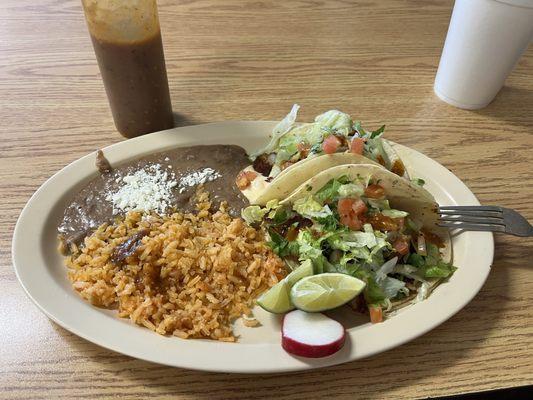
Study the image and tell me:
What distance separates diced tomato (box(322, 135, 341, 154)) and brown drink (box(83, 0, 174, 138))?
0.82 metres

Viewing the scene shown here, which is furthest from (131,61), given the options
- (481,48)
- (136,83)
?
(481,48)

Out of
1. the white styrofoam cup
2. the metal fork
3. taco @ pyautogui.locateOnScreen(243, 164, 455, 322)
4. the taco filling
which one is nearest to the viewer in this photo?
taco @ pyautogui.locateOnScreen(243, 164, 455, 322)

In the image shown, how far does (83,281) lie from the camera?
151 centimetres

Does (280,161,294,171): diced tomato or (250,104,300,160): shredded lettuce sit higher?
(250,104,300,160): shredded lettuce

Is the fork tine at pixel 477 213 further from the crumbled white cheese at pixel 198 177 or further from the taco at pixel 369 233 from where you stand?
the crumbled white cheese at pixel 198 177

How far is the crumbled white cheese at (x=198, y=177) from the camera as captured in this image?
1858 millimetres

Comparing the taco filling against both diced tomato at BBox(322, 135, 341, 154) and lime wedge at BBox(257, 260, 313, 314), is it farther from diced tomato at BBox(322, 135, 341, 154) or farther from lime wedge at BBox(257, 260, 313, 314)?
lime wedge at BBox(257, 260, 313, 314)

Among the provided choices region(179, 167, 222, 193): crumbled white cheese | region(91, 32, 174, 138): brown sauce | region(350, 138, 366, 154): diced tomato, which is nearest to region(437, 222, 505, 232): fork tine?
region(350, 138, 366, 154): diced tomato

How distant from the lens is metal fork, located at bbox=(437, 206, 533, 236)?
1665 mm

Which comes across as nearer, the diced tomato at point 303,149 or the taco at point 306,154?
the taco at point 306,154

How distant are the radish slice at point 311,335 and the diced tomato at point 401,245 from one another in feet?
1.33

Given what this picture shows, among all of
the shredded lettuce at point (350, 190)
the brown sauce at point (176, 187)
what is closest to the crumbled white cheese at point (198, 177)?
the brown sauce at point (176, 187)

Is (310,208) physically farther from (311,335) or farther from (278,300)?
(311,335)

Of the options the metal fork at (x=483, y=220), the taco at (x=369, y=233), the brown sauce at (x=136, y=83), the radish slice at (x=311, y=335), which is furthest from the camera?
the brown sauce at (x=136, y=83)
